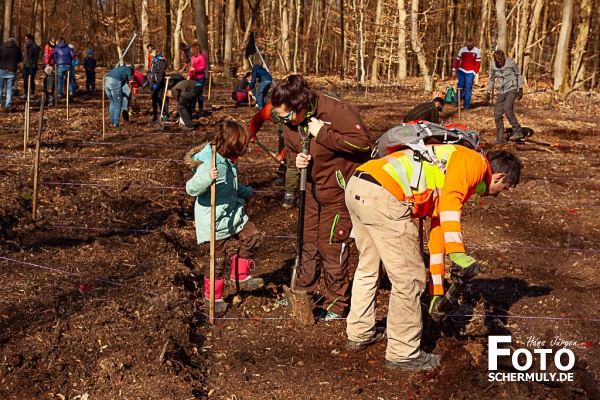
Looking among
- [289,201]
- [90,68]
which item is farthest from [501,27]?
[289,201]

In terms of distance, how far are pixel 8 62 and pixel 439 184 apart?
47.7ft

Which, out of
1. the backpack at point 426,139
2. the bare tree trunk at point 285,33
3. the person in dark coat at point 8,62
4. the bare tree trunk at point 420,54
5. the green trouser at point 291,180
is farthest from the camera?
the bare tree trunk at point 285,33

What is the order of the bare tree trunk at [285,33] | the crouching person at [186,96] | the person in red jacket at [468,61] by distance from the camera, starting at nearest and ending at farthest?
the crouching person at [186,96] < the person in red jacket at [468,61] < the bare tree trunk at [285,33]

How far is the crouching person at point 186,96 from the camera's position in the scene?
1434 centimetres

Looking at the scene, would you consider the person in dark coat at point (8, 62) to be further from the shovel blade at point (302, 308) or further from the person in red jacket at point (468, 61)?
the shovel blade at point (302, 308)

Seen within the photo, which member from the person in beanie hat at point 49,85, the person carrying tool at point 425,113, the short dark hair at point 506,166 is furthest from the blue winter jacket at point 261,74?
the short dark hair at point 506,166

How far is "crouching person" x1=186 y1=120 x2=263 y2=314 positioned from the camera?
17.2 ft

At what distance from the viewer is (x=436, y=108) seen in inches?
369

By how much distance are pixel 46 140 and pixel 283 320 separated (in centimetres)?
893

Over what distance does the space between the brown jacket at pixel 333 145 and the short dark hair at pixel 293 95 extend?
0.54 ft

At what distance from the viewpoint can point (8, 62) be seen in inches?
632

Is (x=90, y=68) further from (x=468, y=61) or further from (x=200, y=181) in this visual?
(x=200, y=181)

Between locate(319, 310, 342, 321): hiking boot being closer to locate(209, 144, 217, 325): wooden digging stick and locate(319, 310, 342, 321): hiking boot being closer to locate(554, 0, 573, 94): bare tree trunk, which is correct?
locate(209, 144, 217, 325): wooden digging stick

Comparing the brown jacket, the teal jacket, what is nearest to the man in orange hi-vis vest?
the brown jacket
